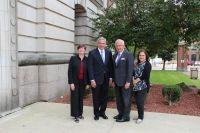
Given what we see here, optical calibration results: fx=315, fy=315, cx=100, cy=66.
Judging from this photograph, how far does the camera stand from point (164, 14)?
11.0 meters

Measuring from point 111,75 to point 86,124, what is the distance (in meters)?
1.33

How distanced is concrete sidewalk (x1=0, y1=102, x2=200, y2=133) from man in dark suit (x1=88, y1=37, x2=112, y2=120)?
0.63 metres

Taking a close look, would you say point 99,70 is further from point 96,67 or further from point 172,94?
point 172,94

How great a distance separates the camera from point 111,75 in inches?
298

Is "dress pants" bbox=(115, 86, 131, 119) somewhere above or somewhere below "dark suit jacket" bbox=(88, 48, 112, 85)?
below

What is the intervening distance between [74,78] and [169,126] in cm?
243

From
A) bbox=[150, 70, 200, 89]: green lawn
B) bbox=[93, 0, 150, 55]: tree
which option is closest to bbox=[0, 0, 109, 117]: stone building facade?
bbox=[93, 0, 150, 55]: tree

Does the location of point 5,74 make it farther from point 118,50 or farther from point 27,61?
point 118,50

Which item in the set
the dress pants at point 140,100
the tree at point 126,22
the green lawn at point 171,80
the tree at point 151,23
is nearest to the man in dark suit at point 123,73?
the dress pants at point 140,100

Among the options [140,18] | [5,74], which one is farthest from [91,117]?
[140,18]

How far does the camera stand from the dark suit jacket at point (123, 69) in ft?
23.5

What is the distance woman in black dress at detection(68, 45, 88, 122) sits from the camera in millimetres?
7375

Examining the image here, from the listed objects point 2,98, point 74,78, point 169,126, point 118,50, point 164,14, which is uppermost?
point 164,14

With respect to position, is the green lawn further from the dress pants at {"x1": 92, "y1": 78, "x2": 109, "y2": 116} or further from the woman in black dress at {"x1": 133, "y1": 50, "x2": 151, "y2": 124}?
the dress pants at {"x1": 92, "y1": 78, "x2": 109, "y2": 116}
